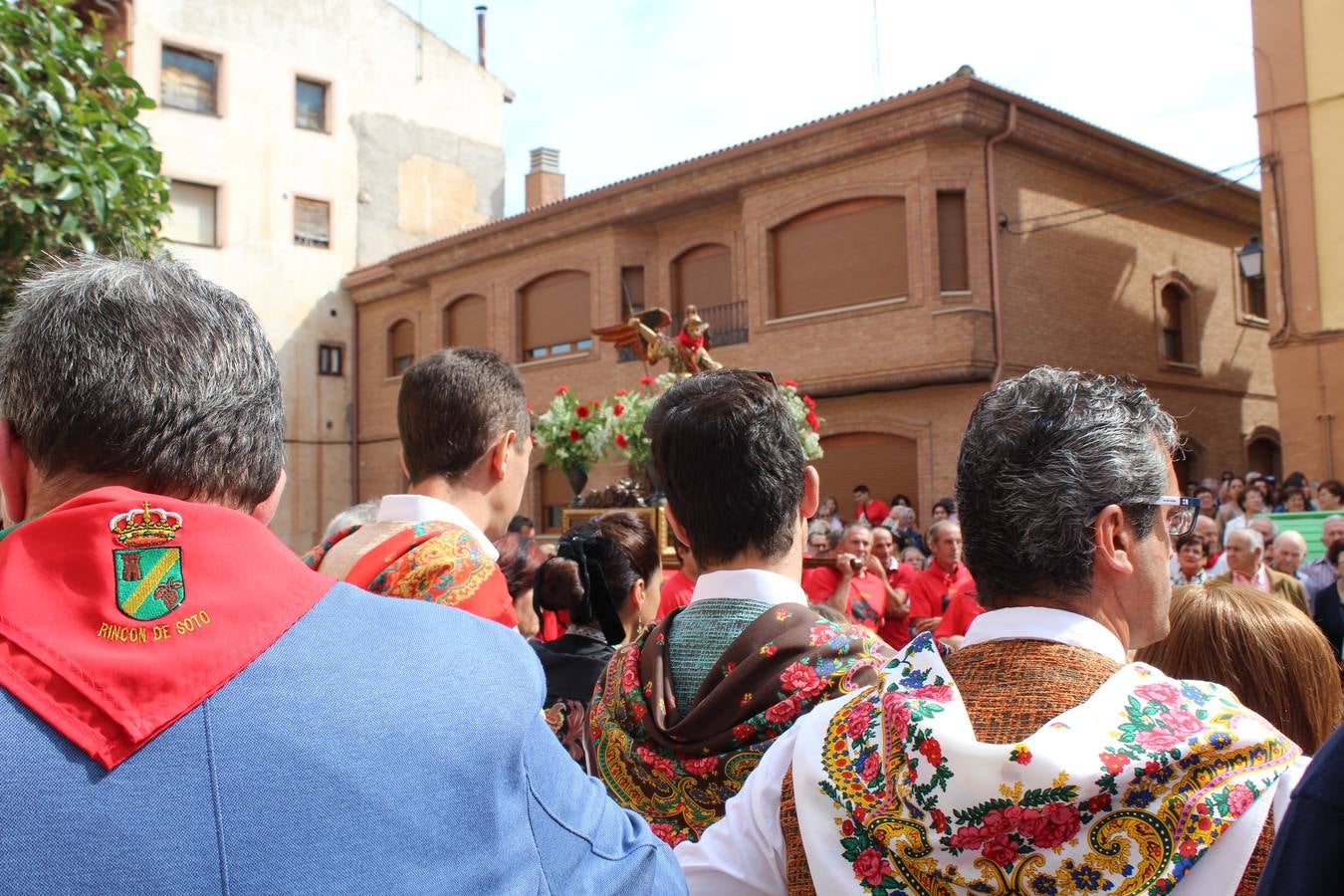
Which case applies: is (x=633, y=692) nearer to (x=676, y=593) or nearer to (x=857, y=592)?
(x=676, y=593)

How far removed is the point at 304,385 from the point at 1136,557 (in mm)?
24854

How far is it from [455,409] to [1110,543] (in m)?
1.84

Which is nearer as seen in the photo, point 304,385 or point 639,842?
point 639,842

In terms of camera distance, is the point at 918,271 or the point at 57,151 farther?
the point at 918,271

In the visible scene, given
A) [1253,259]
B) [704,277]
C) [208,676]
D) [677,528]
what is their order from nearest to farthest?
1. [208,676]
2. [677,528]
3. [1253,259]
4. [704,277]

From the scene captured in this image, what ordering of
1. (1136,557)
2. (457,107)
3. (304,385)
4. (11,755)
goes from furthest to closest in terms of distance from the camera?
(457,107) < (304,385) < (1136,557) < (11,755)

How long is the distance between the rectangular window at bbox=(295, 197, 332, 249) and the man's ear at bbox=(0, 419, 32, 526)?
25385 millimetres

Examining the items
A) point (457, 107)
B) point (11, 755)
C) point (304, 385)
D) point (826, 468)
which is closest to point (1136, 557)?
point (11, 755)

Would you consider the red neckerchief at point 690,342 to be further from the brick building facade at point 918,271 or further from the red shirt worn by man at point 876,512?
the brick building facade at point 918,271

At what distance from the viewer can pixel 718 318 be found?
17.8 m

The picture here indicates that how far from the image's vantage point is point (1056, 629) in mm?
1635

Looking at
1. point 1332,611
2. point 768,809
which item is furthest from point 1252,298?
point 768,809

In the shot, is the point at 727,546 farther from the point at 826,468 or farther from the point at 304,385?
the point at 304,385

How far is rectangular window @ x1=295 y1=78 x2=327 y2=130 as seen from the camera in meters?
25.4
